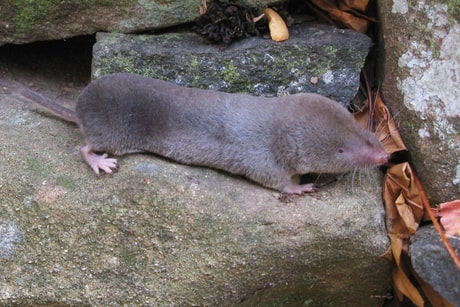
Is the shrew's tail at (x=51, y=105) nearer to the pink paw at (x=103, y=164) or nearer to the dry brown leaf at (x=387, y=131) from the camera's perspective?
the pink paw at (x=103, y=164)

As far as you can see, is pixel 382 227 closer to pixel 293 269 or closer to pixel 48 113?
pixel 293 269

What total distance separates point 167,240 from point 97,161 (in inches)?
25.2

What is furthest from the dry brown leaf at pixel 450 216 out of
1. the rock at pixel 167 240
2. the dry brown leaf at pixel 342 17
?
the dry brown leaf at pixel 342 17

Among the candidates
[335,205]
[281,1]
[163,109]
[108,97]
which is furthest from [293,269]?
[281,1]

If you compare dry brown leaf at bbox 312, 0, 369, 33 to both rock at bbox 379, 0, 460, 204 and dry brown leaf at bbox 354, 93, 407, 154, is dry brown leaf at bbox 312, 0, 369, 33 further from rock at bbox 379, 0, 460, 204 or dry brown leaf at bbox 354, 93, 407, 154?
dry brown leaf at bbox 354, 93, 407, 154

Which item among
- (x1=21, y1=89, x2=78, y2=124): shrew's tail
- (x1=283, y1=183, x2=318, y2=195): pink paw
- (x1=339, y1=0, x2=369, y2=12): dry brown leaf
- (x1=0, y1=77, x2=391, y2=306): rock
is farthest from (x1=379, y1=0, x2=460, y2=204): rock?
(x1=21, y1=89, x2=78, y2=124): shrew's tail

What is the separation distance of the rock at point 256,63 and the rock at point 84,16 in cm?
14

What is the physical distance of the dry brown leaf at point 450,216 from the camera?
3.24 m

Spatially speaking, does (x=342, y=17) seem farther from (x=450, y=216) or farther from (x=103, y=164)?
(x=103, y=164)

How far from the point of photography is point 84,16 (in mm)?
3842

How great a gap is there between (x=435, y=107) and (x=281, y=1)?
1.17m

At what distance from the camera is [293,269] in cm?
336

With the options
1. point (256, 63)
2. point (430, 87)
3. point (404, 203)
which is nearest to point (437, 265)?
point (404, 203)

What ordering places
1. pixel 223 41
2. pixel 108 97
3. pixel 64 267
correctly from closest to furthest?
1. pixel 64 267
2. pixel 108 97
3. pixel 223 41
